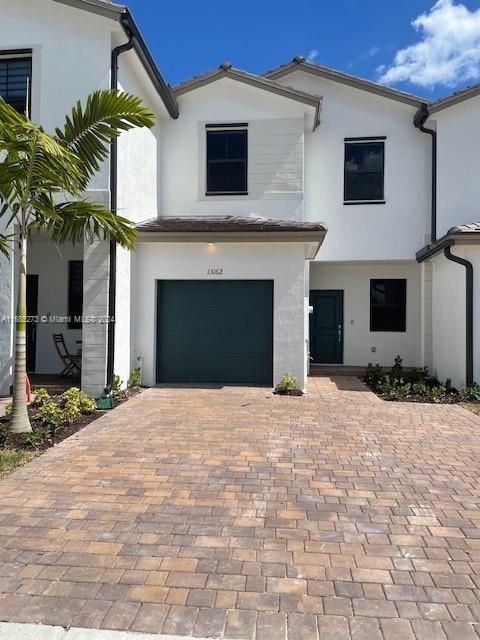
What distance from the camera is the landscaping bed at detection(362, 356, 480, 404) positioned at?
30.1 feet

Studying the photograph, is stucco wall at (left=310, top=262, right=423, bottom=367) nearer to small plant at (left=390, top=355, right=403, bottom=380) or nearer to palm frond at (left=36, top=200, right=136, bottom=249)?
small plant at (left=390, top=355, right=403, bottom=380)

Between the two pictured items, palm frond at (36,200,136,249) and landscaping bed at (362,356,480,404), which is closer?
palm frond at (36,200,136,249)

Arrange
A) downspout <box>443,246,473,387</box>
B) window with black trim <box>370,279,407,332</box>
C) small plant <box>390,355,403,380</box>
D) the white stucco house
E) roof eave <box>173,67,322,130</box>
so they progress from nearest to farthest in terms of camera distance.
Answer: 1. the white stucco house
2. downspout <box>443,246,473,387</box>
3. roof eave <box>173,67,322,130</box>
4. small plant <box>390,355,403,380</box>
5. window with black trim <box>370,279,407,332</box>

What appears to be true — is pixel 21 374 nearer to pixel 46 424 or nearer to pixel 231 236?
pixel 46 424

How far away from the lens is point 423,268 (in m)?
12.4

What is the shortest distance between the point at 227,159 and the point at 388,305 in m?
6.32

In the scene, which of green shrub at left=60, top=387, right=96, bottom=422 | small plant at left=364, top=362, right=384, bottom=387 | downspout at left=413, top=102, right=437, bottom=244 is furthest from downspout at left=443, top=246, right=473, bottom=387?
green shrub at left=60, top=387, right=96, bottom=422

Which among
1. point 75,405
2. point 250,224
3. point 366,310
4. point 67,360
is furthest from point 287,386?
point 366,310

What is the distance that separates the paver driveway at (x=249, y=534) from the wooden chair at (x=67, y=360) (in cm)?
408

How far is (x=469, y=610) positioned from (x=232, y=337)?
25.8 feet

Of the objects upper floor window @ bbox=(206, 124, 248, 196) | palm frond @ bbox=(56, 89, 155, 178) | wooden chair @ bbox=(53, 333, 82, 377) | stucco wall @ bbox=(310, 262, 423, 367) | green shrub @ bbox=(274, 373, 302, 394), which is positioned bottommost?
green shrub @ bbox=(274, 373, 302, 394)

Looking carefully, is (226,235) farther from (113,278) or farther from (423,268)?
(423,268)

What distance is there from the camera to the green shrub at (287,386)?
9516mm

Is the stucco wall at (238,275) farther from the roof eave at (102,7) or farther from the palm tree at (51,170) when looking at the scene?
the roof eave at (102,7)
